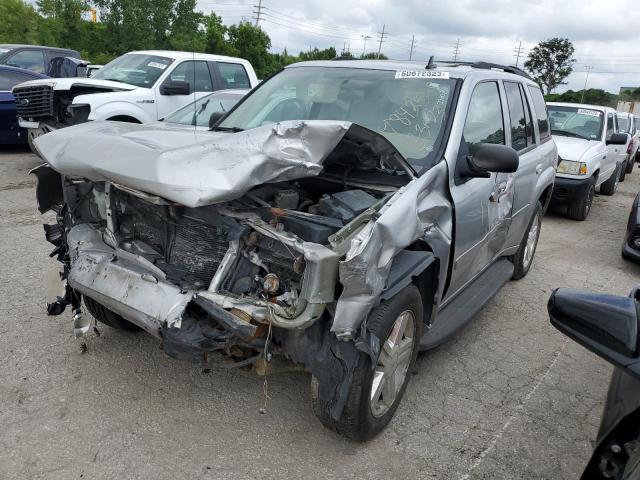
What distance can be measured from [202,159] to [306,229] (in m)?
0.60

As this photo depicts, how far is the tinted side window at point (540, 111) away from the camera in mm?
5272

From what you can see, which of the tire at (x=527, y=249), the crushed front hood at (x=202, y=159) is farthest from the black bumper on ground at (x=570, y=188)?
the crushed front hood at (x=202, y=159)

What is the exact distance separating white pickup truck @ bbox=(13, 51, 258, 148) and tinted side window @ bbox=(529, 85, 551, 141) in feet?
14.6

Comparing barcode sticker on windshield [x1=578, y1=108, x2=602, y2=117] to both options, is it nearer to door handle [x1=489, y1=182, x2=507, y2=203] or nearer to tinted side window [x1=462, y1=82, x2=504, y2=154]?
tinted side window [x1=462, y1=82, x2=504, y2=154]

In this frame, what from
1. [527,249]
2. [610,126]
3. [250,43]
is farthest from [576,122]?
[250,43]

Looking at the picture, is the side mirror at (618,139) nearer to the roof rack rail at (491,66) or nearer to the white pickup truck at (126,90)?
the roof rack rail at (491,66)

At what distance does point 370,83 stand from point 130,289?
2147 mm

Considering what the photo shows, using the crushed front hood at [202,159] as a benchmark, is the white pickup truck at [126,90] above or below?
below

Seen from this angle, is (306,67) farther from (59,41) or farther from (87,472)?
→ (59,41)

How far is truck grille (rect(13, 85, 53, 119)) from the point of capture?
27.0 feet

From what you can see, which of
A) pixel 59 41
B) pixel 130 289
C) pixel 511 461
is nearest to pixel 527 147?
pixel 511 461

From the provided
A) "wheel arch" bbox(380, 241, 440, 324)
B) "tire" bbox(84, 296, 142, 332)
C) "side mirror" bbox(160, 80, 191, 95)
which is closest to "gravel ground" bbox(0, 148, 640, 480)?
"tire" bbox(84, 296, 142, 332)

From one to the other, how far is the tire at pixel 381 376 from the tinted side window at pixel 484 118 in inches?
50.3

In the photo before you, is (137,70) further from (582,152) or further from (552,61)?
(552,61)
